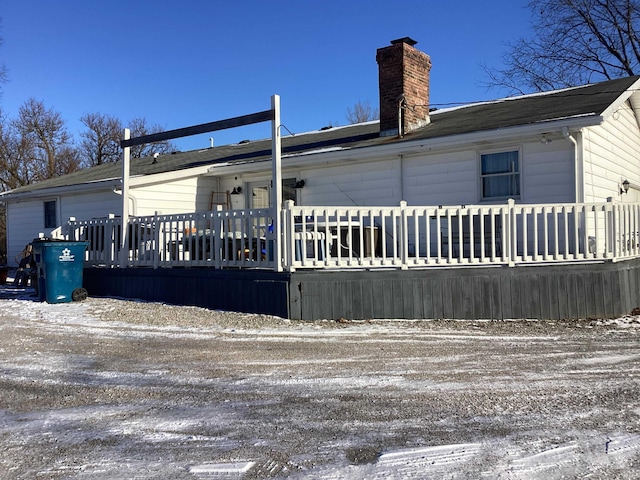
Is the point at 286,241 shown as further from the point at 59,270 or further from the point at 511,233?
the point at 59,270

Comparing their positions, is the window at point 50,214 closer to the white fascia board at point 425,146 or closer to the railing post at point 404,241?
the white fascia board at point 425,146

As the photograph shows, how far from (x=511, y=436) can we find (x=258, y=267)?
5.41 metres

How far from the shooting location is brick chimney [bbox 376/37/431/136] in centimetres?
1317

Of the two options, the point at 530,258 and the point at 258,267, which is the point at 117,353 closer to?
the point at 258,267

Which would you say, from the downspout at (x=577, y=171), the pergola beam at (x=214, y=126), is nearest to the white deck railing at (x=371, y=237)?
the downspout at (x=577, y=171)

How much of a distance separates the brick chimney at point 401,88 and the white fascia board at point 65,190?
689 centimetres

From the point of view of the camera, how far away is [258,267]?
8.62m

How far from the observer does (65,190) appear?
1593cm

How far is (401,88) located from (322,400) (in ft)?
33.1

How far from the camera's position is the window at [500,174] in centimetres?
1072

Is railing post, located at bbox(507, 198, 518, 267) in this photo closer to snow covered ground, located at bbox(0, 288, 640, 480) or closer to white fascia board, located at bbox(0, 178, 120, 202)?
snow covered ground, located at bbox(0, 288, 640, 480)

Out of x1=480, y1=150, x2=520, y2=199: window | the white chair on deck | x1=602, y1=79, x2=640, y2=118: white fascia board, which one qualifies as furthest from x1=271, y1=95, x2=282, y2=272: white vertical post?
x1=602, y1=79, x2=640, y2=118: white fascia board

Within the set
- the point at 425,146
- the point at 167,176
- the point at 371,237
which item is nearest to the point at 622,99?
the point at 425,146

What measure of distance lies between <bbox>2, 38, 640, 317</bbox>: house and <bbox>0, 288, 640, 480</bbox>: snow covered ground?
5.11 ft
